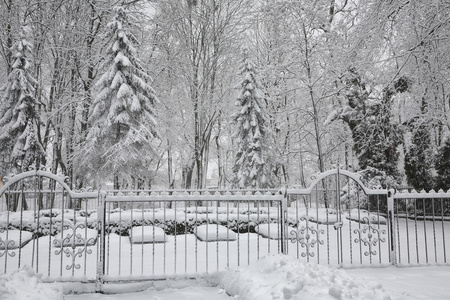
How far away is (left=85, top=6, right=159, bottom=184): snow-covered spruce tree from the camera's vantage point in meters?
18.2

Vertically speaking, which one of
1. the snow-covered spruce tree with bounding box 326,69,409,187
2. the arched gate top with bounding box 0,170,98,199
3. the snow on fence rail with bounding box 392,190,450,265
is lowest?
the snow on fence rail with bounding box 392,190,450,265

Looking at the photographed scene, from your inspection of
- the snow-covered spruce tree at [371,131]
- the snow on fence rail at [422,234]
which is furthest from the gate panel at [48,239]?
the snow-covered spruce tree at [371,131]

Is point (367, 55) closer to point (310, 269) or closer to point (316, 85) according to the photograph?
point (310, 269)

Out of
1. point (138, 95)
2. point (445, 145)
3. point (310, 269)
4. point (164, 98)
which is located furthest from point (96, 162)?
point (445, 145)

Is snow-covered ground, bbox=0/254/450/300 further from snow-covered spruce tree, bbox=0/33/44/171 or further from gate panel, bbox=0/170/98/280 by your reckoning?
snow-covered spruce tree, bbox=0/33/44/171

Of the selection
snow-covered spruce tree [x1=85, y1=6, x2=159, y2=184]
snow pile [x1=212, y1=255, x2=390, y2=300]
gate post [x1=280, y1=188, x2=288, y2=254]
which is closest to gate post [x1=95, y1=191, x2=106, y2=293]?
snow pile [x1=212, y1=255, x2=390, y2=300]

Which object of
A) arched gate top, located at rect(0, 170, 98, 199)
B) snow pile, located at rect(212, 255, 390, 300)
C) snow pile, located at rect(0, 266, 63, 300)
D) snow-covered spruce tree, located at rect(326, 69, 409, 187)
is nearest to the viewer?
snow pile, located at rect(0, 266, 63, 300)

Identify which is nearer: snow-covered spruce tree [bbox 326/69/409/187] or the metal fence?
the metal fence

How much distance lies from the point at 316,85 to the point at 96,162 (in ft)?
41.1

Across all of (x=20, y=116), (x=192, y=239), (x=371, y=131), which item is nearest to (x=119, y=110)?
(x=20, y=116)

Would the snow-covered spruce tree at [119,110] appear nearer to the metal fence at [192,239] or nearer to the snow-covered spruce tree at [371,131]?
the metal fence at [192,239]

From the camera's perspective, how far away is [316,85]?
1869cm

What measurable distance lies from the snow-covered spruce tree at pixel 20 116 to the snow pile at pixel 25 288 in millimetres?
15604

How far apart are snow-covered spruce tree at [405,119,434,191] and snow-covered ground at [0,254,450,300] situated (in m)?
11.5
